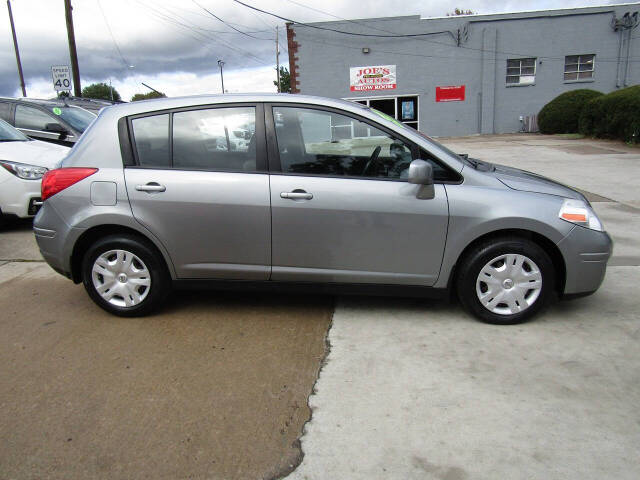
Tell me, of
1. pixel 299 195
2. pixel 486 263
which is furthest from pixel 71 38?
pixel 486 263

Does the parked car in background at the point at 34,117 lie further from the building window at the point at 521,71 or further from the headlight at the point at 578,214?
the building window at the point at 521,71

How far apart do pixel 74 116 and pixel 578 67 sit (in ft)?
80.9

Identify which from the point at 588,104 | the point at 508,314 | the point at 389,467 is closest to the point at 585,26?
the point at 588,104

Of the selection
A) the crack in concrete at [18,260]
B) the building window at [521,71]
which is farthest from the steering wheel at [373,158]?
the building window at [521,71]

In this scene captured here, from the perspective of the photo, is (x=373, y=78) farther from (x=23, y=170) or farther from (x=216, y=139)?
(x=216, y=139)

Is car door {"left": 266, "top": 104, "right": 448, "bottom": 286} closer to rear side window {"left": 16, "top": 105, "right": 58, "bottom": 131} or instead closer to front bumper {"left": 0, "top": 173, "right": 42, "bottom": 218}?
front bumper {"left": 0, "top": 173, "right": 42, "bottom": 218}

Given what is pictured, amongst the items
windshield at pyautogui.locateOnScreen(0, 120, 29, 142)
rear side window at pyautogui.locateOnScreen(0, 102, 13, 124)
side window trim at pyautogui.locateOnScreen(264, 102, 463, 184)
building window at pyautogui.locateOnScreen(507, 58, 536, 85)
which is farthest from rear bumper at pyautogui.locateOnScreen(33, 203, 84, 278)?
building window at pyautogui.locateOnScreen(507, 58, 536, 85)

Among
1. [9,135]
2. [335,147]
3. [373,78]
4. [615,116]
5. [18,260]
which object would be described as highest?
[373,78]

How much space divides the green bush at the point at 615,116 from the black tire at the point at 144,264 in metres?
17.1

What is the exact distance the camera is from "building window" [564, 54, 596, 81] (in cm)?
2561

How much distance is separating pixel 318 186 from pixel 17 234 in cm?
530

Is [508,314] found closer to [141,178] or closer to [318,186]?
[318,186]

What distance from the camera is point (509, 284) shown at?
3.68 m

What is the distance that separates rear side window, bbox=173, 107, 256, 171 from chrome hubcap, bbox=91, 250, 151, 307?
82cm
